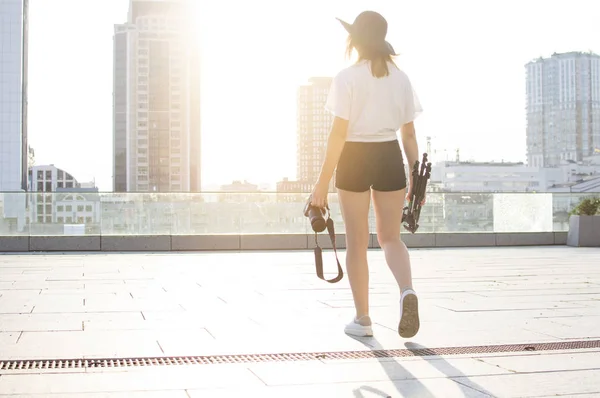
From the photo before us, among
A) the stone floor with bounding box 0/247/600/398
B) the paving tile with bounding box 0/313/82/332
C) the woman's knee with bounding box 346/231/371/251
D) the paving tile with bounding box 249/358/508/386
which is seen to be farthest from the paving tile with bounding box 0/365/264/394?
the paving tile with bounding box 0/313/82/332

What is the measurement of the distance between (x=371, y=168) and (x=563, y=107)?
168m

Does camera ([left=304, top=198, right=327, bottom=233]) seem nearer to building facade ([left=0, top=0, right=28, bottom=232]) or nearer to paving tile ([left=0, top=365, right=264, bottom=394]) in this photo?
paving tile ([left=0, top=365, right=264, bottom=394])

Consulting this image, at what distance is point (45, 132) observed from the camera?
6988 inches

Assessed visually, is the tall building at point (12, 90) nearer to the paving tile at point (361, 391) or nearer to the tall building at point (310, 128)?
the tall building at point (310, 128)

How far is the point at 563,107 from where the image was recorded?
6353 inches

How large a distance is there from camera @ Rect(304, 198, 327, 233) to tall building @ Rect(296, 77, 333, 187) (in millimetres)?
117770

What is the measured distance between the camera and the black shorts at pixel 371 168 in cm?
390

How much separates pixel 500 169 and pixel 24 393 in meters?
157

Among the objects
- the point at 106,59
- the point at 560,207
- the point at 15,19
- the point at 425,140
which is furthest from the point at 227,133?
the point at 560,207

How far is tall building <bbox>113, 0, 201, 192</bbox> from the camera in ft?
531

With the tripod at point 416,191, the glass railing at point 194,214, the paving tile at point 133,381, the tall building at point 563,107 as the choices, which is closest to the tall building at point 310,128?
the tall building at point 563,107

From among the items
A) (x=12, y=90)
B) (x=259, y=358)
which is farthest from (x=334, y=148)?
(x=12, y=90)

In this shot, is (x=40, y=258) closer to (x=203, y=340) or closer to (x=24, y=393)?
(x=203, y=340)

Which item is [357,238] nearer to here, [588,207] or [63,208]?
[63,208]
